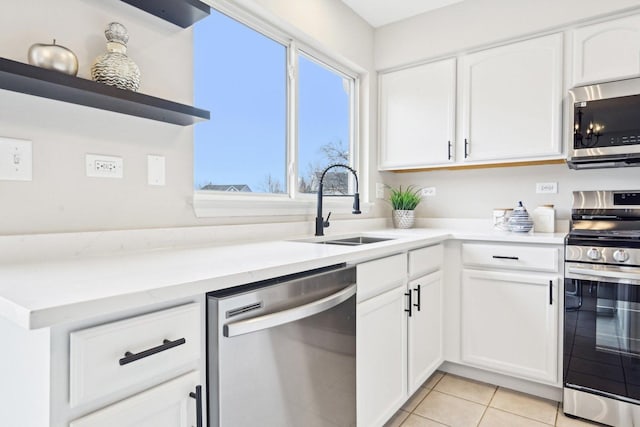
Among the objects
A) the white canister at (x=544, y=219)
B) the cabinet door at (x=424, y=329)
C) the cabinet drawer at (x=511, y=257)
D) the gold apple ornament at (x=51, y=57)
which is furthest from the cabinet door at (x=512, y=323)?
the gold apple ornament at (x=51, y=57)

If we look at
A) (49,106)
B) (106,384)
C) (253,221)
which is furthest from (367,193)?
(106,384)

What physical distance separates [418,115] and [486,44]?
0.62 meters

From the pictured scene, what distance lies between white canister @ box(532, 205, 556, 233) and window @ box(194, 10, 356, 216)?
1.35 metres

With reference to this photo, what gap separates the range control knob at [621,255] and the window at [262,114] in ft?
5.35

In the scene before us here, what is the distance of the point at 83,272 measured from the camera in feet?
3.04

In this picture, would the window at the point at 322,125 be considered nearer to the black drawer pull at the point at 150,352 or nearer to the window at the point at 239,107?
the window at the point at 239,107

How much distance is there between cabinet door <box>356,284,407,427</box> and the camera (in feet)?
4.92

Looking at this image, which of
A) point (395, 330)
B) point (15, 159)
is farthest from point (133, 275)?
point (395, 330)

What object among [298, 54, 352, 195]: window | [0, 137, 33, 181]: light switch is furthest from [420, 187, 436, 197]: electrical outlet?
[0, 137, 33, 181]: light switch

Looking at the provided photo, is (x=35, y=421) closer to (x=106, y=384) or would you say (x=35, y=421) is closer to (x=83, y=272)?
(x=106, y=384)

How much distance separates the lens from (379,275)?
63.4 inches

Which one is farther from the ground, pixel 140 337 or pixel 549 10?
pixel 549 10

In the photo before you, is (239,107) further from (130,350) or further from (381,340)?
(130,350)

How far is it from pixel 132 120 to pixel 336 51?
1552 millimetres
